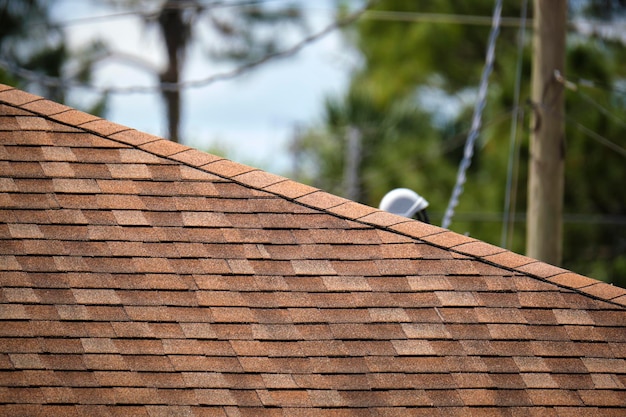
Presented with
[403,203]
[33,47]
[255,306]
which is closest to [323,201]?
[255,306]

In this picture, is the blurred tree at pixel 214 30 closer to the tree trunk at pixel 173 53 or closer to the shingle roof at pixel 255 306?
the tree trunk at pixel 173 53

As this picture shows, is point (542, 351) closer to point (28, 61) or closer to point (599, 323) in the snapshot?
point (599, 323)

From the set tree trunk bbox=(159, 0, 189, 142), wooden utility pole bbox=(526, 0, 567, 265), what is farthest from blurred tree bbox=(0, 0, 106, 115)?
wooden utility pole bbox=(526, 0, 567, 265)

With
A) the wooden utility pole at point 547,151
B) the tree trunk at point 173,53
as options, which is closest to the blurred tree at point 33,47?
the tree trunk at point 173,53

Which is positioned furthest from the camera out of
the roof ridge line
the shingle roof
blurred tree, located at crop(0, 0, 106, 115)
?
blurred tree, located at crop(0, 0, 106, 115)

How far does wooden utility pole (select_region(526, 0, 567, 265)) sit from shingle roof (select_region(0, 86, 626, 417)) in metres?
3.06

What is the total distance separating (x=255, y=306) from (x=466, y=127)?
20585 mm

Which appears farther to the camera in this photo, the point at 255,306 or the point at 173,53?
the point at 173,53

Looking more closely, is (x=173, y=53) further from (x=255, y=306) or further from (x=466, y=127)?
(x=255, y=306)

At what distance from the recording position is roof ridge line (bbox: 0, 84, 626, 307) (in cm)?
652

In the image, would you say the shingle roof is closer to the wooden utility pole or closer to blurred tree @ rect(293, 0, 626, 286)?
the wooden utility pole

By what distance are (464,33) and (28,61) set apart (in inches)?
431

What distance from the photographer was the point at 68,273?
636 cm

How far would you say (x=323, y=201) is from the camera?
22.2 feet
